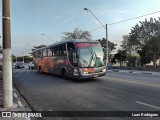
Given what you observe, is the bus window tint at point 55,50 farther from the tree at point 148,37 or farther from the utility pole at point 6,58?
the tree at point 148,37

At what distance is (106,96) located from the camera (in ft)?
35.6

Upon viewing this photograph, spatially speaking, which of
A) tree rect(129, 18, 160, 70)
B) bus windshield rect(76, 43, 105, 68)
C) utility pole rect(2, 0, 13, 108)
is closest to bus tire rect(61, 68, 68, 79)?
bus windshield rect(76, 43, 105, 68)

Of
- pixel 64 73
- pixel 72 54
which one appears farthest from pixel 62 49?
pixel 72 54

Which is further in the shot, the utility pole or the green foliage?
the green foliage

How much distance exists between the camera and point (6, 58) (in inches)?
342

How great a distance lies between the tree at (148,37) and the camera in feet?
168

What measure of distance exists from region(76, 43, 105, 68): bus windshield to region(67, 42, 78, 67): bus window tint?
374mm

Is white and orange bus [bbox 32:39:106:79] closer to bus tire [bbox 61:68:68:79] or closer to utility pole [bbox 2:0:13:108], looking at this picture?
bus tire [bbox 61:68:68:79]

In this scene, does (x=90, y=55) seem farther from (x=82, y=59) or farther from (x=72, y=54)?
(x=72, y=54)

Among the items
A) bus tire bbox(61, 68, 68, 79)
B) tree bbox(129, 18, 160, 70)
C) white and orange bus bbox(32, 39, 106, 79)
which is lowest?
bus tire bbox(61, 68, 68, 79)

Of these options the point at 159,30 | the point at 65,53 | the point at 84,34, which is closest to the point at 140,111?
the point at 65,53

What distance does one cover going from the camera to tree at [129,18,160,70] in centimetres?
5122

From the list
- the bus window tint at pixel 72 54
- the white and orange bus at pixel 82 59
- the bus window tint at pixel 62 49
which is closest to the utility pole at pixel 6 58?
the white and orange bus at pixel 82 59

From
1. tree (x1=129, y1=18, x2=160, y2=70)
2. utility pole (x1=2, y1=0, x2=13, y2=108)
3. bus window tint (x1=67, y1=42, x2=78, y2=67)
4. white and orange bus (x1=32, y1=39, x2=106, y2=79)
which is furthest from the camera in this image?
tree (x1=129, y1=18, x2=160, y2=70)
